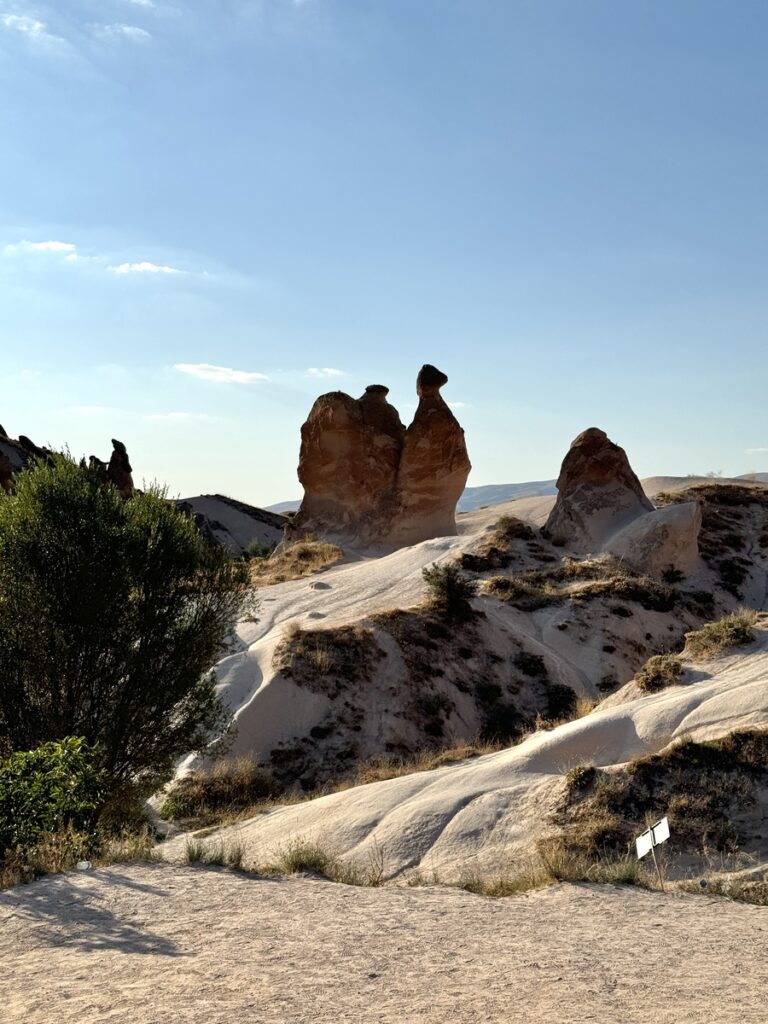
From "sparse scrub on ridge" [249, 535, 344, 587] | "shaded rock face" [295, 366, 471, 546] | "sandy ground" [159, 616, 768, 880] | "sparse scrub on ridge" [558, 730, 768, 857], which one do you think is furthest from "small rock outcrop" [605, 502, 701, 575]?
"sparse scrub on ridge" [558, 730, 768, 857]

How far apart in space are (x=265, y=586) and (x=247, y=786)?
1483 cm

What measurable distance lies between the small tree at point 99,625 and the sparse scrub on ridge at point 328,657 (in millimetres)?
6829

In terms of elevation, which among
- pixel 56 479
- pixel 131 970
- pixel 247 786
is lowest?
pixel 247 786

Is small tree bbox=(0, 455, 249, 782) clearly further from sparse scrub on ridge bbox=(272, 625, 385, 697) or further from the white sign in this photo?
the white sign

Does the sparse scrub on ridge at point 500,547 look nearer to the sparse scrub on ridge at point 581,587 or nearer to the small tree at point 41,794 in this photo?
the sparse scrub on ridge at point 581,587

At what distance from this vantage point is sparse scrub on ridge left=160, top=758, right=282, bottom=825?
1936 cm

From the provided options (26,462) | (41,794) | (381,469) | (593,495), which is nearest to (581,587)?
(593,495)

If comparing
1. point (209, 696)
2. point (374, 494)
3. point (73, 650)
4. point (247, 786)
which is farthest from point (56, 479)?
point (374, 494)

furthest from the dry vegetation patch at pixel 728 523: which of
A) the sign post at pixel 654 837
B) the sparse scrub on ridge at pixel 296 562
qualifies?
the sign post at pixel 654 837

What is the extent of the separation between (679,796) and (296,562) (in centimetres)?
2682

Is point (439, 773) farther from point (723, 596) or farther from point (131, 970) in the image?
point (723, 596)

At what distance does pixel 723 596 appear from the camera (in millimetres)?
32000

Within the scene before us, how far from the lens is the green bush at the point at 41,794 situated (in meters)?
9.72

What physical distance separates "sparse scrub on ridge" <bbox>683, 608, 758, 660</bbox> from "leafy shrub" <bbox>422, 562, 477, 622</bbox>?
29.7 ft
